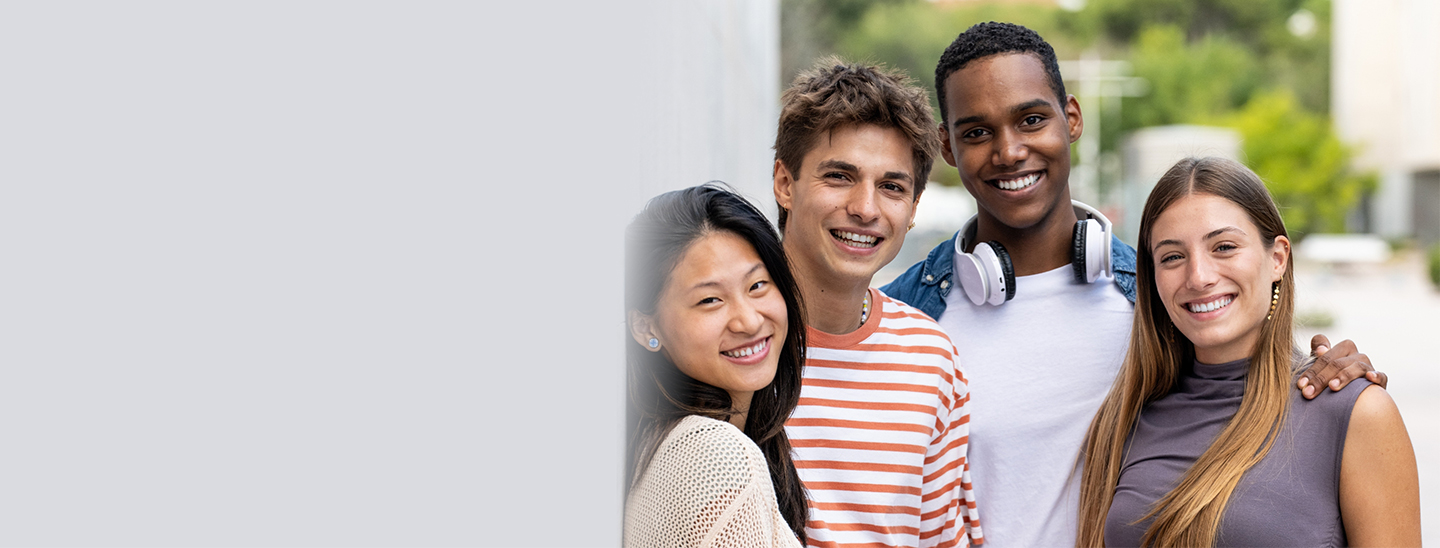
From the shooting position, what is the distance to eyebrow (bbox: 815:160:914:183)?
96.7 inches

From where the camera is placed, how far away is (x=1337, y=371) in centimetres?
232

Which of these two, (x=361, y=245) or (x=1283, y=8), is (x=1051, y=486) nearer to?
(x=361, y=245)

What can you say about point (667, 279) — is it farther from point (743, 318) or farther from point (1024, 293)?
point (1024, 293)

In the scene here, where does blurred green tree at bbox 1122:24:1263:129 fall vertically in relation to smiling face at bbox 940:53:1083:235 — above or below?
above

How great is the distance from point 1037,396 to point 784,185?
86 cm

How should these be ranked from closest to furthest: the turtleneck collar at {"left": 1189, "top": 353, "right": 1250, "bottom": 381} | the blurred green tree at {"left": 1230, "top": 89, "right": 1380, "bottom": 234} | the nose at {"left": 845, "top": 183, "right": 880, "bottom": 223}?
1. the nose at {"left": 845, "top": 183, "right": 880, "bottom": 223}
2. the turtleneck collar at {"left": 1189, "top": 353, "right": 1250, "bottom": 381}
3. the blurred green tree at {"left": 1230, "top": 89, "right": 1380, "bottom": 234}

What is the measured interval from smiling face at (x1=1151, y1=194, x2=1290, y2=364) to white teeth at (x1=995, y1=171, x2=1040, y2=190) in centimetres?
40

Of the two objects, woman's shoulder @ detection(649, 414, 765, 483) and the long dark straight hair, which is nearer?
woman's shoulder @ detection(649, 414, 765, 483)

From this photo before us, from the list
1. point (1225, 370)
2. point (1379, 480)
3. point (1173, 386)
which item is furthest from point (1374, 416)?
point (1173, 386)

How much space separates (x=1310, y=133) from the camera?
3541 cm

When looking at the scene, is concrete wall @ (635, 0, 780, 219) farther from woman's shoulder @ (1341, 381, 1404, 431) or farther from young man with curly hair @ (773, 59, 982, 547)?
woman's shoulder @ (1341, 381, 1404, 431)

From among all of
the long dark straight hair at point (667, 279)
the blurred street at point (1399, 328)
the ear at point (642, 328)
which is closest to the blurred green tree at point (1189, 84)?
the blurred street at point (1399, 328)

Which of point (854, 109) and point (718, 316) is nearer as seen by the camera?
point (718, 316)

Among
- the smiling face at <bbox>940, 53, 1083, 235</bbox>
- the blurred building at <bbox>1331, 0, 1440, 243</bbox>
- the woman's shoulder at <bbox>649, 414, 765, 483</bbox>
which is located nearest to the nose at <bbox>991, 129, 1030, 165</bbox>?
the smiling face at <bbox>940, 53, 1083, 235</bbox>
